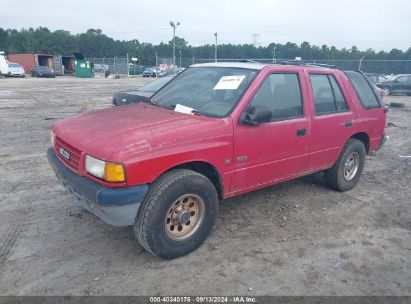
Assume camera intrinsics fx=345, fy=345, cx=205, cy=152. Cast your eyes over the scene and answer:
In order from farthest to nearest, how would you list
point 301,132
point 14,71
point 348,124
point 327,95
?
point 14,71, point 348,124, point 327,95, point 301,132

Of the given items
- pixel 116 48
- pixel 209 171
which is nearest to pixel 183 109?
pixel 209 171

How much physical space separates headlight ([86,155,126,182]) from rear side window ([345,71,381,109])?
3.69 m

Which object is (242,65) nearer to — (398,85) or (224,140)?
(224,140)

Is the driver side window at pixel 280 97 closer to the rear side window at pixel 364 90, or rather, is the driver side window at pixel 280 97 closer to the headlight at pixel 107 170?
the rear side window at pixel 364 90

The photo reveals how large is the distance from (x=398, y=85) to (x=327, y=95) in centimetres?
2056

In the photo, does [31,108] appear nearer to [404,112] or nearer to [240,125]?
[240,125]

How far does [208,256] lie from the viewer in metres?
3.34

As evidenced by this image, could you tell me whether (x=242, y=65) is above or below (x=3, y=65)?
above

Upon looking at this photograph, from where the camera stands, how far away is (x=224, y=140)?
11.0ft

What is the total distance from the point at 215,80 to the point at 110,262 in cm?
223

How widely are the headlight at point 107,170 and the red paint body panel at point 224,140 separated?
1.7 inches

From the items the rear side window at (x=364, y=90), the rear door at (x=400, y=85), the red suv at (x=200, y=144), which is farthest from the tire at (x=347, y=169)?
the rear door at (x=400, y=85)

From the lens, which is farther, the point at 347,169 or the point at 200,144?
the point at 347,169

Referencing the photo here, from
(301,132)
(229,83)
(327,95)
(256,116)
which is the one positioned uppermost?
(229,83)
